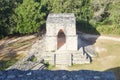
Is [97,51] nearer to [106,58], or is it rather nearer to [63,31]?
[106,58]

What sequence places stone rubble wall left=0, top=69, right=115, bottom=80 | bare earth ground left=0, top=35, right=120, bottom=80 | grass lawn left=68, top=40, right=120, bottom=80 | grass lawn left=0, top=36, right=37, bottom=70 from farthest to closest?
1. grass lawn left=0, top=36, right=37, bottom=70
2. bare earth ground left=0, top=35, right=120, bottom=80
3. grass lawn left=68, top=40, right=120, bottom=80
4. stone rubble wall left=0, top=69, right=115, bottom=80

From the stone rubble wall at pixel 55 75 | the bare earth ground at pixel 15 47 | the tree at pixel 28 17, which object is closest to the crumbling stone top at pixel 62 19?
the bare earth ground at pixel 15 47

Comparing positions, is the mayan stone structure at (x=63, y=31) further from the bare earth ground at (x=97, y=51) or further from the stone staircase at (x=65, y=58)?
the bare earth ground at (x=97, y=51)

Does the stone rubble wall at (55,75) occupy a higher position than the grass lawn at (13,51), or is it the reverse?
the stone rubble wall at (55,75)

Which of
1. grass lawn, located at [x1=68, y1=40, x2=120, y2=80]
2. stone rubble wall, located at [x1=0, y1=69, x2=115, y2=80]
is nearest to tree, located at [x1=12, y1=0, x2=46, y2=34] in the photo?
grass lawn, located at [x1=68, y1=40, x2=120, y2=80]

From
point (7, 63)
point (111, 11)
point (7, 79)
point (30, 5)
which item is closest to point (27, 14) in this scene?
point (30, 5)

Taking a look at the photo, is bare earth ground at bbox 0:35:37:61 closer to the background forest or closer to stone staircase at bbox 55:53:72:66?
the background forest
